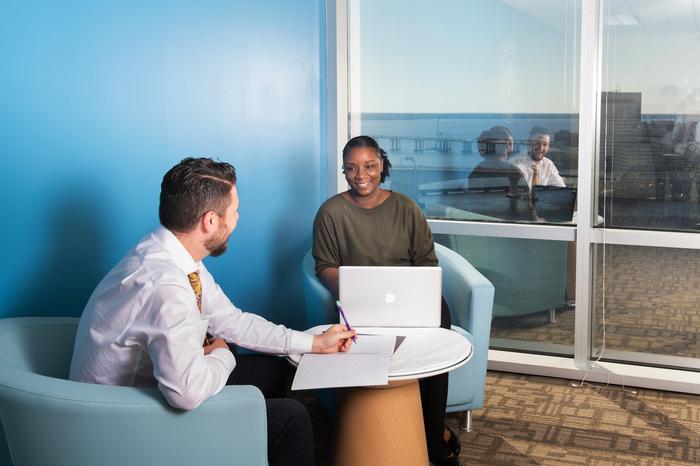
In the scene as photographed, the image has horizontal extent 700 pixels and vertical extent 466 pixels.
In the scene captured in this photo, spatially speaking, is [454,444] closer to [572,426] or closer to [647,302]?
[572,426]

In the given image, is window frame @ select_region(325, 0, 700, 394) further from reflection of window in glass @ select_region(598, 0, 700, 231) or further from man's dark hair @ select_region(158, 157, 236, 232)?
man's dark hair @ select_region(158, 157, 236, 232)

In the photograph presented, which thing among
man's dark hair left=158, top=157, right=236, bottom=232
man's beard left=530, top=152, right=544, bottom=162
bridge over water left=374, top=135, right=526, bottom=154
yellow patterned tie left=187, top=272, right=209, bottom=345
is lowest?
yellow patterned tie left=187, top=272, right=209, bottom=345

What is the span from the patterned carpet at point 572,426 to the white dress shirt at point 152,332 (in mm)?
1317

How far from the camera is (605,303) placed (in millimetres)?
4262

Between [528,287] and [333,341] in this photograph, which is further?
[528,287]

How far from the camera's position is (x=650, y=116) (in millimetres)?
3973

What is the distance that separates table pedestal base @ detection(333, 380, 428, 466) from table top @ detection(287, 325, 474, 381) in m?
0.13

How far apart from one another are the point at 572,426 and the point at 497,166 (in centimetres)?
148

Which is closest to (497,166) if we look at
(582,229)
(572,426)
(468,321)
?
(582,229)

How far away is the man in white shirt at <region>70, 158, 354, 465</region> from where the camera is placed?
2018mm

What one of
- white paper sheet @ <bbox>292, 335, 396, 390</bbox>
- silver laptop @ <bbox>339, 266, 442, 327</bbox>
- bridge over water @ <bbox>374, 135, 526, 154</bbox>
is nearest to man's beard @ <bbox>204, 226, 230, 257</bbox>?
white paper sheet @ <bbox>292, 335, 396, 390</bbox>

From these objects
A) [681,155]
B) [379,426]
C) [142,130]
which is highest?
[142,130]

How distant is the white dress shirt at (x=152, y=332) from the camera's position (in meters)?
2.00

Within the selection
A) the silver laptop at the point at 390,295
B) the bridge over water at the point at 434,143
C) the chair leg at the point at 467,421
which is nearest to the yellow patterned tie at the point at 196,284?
the silver laptop at the point at 390,295
